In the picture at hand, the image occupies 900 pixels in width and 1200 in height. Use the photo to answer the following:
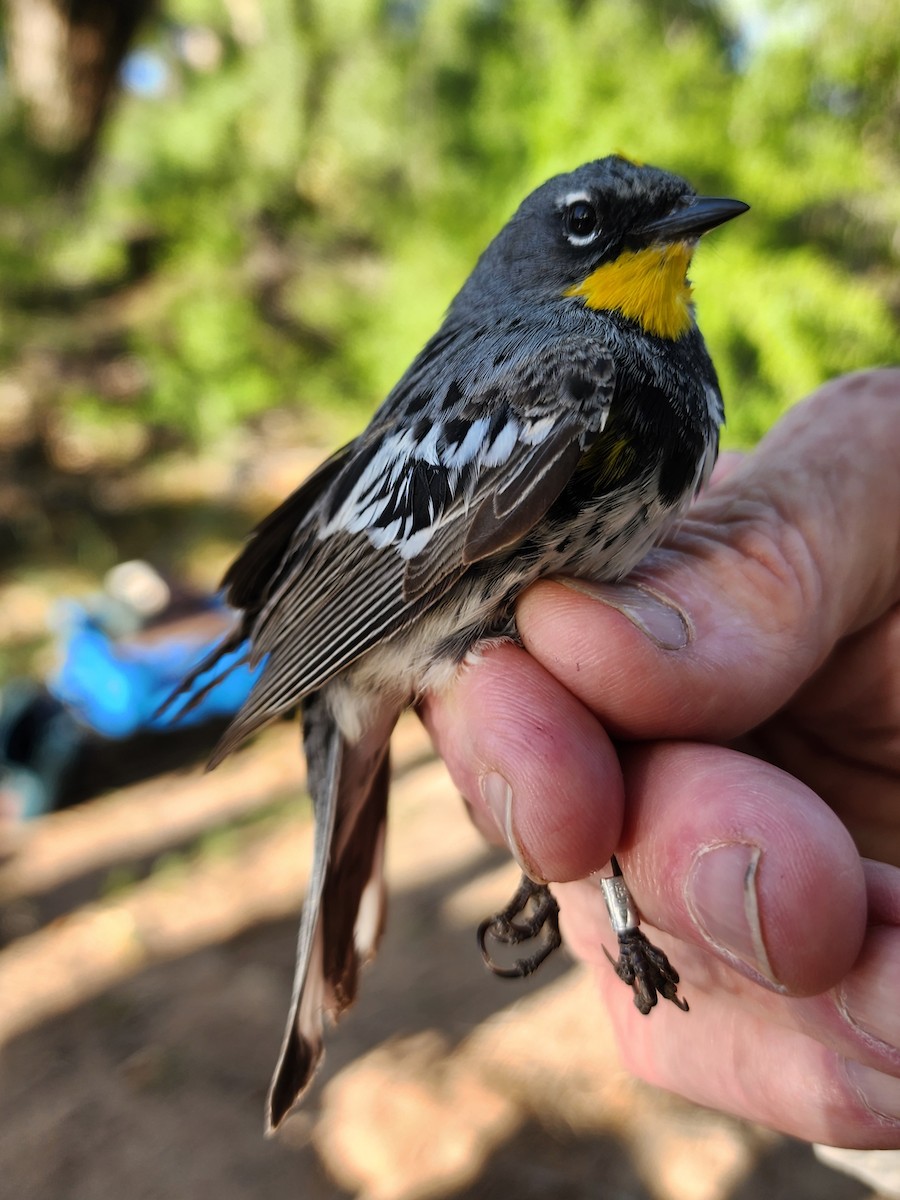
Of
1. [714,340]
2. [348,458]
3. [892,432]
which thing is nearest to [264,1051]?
[348,458]

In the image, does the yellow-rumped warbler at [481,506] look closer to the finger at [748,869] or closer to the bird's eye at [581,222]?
the bird's eye at [581,222]

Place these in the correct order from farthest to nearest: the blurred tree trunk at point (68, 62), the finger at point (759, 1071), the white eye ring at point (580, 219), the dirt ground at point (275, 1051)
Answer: the blurred tree trunk at point (68, 62) → the dirt ground at point (275, 1051) → the white eye ring at point (580, 219) → the finger at point (759, 1071)

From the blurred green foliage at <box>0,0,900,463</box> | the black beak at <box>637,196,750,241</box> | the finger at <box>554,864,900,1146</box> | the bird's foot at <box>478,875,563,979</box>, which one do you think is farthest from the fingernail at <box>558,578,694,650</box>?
the blurred green foliage at <box>0,0,900,463</box>

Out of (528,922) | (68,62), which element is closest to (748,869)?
(528,922)

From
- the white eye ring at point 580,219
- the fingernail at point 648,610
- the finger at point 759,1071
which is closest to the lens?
the finger at point 759,1071

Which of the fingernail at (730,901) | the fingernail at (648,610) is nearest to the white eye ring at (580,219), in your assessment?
the fingernail at (648,610)

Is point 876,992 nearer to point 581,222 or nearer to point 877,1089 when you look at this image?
point 877,1089

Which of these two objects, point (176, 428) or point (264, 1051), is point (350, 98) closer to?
point (176, 428)
